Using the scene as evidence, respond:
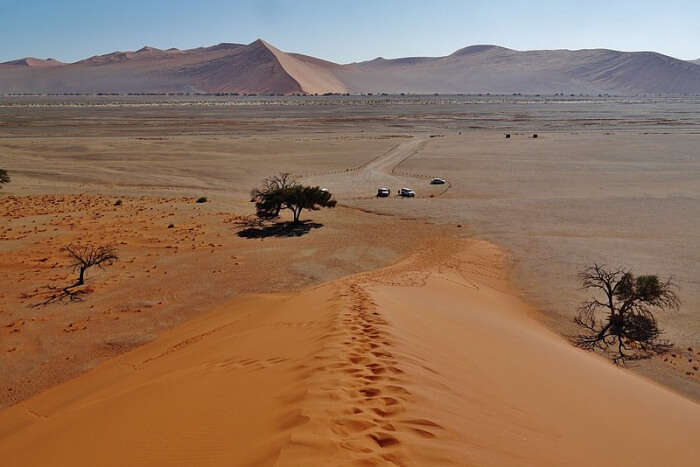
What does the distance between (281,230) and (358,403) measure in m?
22.8

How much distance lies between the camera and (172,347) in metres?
13.2

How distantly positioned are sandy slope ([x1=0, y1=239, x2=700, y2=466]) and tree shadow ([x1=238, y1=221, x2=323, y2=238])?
14566 mm

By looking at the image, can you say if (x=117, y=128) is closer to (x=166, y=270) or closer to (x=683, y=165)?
(x=166, y=270)

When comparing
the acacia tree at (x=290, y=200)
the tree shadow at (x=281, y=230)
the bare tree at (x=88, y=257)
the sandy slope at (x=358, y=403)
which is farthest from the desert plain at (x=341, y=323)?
the acacia tree at (x=290, y=200)

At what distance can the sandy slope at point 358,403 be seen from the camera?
5.62 meters

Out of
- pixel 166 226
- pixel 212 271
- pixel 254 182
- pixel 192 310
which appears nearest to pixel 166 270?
pixel 212 271

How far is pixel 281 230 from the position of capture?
28.6 m

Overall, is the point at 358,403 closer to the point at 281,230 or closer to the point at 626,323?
the point at 626,323

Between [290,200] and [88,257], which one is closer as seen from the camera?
[88,257]

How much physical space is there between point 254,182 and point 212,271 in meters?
26.2

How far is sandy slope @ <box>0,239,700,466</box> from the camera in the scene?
5621mm

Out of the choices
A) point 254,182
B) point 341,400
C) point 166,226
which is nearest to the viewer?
point 341,400

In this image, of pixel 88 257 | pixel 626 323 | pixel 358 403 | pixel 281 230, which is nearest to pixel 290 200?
pixel 281 230

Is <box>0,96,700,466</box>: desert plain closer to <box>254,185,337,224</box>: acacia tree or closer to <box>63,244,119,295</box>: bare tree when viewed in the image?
<box>63,244,119,295</box>: bare tree
